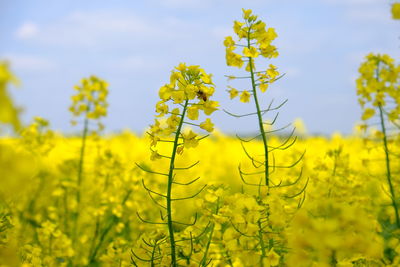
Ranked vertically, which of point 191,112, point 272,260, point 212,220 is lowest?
point 272,260

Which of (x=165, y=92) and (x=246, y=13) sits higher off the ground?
(x=246, y=13)

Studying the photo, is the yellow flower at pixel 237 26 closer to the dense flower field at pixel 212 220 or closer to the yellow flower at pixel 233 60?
the yellow flower at pixel 233 60

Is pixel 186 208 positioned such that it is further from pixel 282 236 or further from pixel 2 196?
pixel 2 196

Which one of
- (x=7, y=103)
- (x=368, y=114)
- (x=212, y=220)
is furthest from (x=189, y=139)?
(x=368, y=114)

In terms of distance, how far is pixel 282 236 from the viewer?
2.51 metres

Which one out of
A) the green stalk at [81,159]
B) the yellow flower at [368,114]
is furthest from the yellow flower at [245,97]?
the green stalk at [81,159]

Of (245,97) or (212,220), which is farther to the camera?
(245,97)

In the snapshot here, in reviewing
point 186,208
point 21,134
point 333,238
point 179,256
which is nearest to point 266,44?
point 179,256

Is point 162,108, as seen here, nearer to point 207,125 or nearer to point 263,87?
point 207,125

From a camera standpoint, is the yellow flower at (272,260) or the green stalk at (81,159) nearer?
the yellow flower at (272,260)

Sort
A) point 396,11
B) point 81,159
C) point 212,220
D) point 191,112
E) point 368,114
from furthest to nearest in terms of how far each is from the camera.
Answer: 1. point 81,159
2. point 368,114
3. point 396,11
4. point 212,220
5. point 191,112

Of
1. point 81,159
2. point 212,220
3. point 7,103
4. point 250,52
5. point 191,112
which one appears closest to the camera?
point 7,103

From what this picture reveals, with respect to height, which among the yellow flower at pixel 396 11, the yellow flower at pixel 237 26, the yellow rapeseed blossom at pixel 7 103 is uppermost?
the yellow flower at pixel 396 11

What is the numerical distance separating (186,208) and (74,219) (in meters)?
2.74
